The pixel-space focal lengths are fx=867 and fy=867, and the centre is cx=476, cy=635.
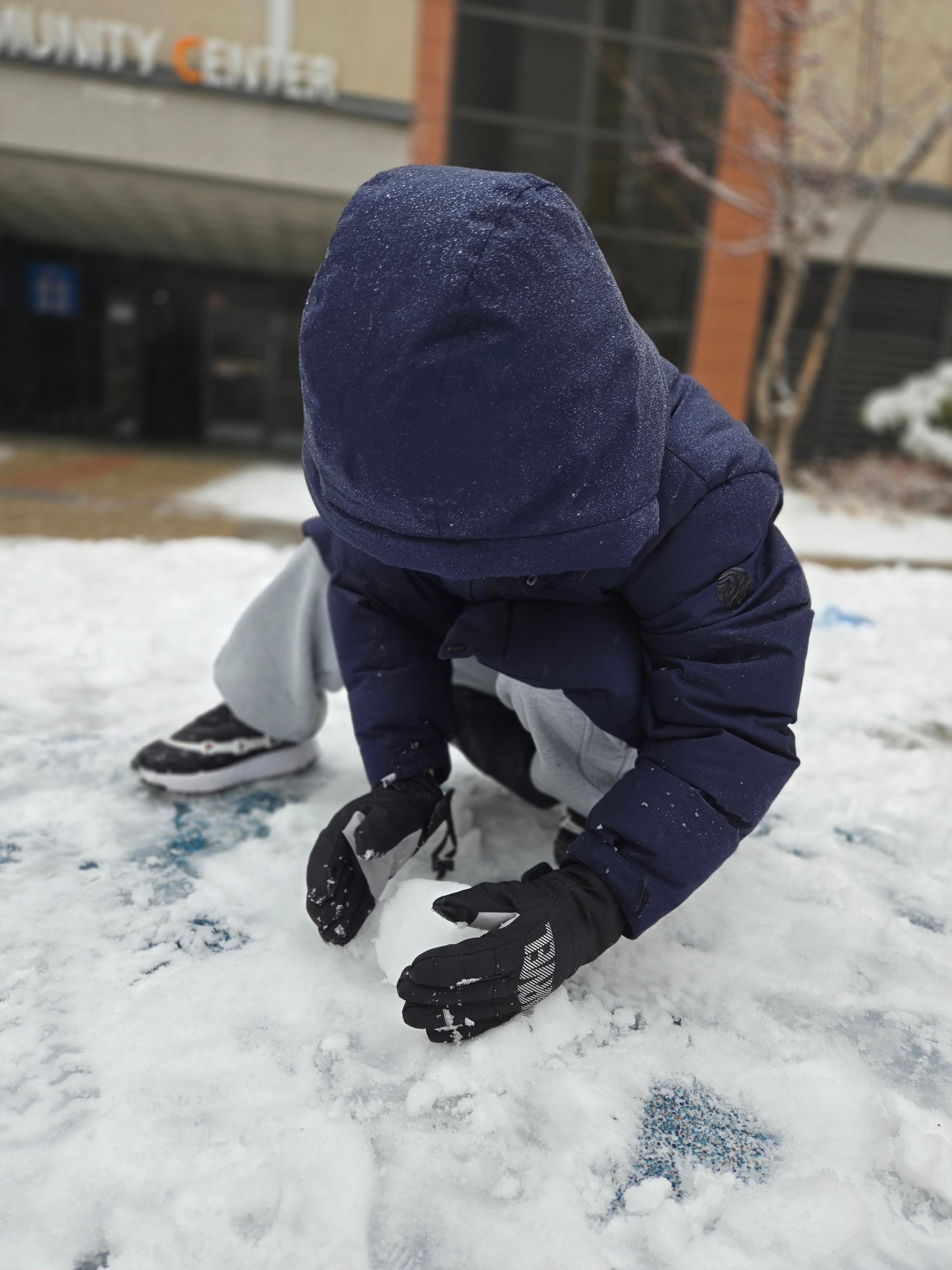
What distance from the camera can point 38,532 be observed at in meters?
3.70

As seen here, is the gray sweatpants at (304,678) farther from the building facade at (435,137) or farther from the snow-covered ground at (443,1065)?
the building facade at (435,137)

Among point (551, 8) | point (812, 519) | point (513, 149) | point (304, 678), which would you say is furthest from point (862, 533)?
point (304, 678)

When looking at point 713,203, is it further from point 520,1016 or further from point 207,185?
point 520,1016

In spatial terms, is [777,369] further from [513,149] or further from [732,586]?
[732,586]

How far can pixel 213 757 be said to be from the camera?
1.54 meters

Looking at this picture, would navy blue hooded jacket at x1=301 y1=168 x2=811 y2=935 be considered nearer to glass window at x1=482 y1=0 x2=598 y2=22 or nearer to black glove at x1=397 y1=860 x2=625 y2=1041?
black glove at x1=397 y1=860 x2=625 y2=1041

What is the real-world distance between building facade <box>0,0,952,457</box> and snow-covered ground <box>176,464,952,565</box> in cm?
214

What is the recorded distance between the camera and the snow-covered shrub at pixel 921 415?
7801 millimetres

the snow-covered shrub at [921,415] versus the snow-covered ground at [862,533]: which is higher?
the snow-covered shrub at [921,415]

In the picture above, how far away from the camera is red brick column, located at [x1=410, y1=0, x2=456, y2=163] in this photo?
7.20 meters

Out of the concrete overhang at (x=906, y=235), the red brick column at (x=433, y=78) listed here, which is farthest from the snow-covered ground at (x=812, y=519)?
the red brick column at (x=433, y=78)

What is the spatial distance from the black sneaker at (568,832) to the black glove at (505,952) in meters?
0.31

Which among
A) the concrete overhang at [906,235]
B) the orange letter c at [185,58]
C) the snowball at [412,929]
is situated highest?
the orange letter c at [185,58]

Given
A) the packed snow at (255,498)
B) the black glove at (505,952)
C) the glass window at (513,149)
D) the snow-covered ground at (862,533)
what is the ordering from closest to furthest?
1. the black glove at (505,952)
2. the packed snow at (255,498)
3. the snow-covered ground at (862,533)
4. the glass window at (513,149)
